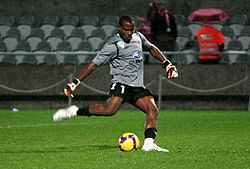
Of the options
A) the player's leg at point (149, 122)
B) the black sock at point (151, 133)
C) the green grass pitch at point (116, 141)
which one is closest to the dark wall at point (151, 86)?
the green grass pitch at point (116, 141)

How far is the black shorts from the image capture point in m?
Result: 13.7

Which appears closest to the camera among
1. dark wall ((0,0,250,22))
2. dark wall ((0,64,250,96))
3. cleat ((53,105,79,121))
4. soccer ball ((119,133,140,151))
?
soccer ball ((119,133,140,151))

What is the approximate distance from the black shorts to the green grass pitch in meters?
0.91

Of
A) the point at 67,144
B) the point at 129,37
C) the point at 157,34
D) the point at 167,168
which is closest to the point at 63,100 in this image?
the point at 157,34

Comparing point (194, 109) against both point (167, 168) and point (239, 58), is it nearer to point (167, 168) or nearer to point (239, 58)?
point (239, 58)

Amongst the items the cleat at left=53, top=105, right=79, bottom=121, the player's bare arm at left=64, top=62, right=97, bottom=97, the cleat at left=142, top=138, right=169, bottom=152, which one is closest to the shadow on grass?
the cleat at left=53, top=105, right=79, bottom=121

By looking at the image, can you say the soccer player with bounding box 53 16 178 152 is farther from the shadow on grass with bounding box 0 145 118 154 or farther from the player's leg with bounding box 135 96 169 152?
the shadow on grass with bounding box 0 145 118 154

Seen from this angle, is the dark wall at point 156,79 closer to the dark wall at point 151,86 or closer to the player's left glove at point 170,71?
the dark wall at point 151,86

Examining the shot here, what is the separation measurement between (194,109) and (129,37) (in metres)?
12.2

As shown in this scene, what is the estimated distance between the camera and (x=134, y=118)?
74.5 ft

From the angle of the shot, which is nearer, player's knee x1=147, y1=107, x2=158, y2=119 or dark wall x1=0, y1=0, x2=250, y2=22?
player's knee x1=147, y1=107, x2=158, y2=119

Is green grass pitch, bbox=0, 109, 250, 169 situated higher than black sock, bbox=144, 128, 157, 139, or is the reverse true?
black sock, bbox=144, 128, 157, 139

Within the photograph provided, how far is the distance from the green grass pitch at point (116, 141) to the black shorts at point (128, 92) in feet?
2.99

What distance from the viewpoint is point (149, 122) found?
1352 centimetres
